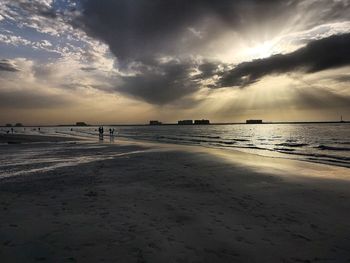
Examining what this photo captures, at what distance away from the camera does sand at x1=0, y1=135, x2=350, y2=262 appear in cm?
629

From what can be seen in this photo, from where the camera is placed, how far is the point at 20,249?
20.8 feet

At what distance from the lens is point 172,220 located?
847 centimetres

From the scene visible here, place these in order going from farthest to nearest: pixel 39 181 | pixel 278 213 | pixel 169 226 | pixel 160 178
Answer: pixel 160 178 < pixel 39 181 < pixel 278 213 < pixel 169 226

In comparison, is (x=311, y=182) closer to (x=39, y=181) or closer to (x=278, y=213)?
(x=278, y=213)

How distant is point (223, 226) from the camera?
8.02m

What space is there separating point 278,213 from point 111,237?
5403 millimetres

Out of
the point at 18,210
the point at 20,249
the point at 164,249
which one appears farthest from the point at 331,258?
the point at 18,210

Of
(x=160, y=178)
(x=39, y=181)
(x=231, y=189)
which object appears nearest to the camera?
(x=231, y=189)

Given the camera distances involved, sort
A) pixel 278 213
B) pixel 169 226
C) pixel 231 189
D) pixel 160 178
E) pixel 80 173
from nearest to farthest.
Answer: pixel 169 226, pixel 278 213, pixel 231 189, pixel 160 178, pixel 80 173

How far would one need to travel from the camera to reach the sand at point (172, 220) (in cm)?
629

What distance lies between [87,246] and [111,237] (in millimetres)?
681

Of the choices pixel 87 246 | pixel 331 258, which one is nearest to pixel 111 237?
pixel 87 246

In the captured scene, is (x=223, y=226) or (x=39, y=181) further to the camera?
(x=39, y=181)

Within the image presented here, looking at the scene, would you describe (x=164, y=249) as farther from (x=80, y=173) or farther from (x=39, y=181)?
(x=80, y=173)
